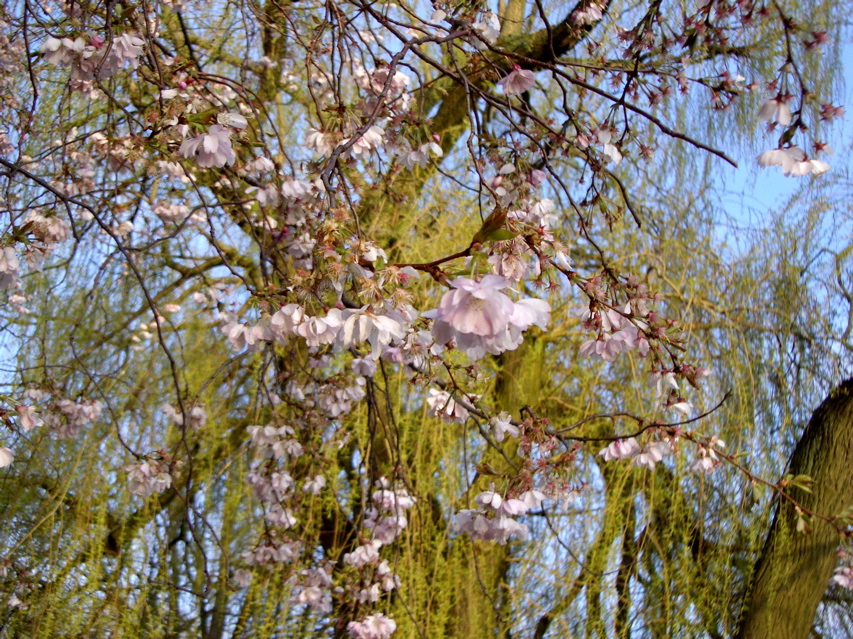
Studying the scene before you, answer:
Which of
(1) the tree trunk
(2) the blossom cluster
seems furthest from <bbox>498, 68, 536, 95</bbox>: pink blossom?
(1) the tree trunk

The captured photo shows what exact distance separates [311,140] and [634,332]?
572mm

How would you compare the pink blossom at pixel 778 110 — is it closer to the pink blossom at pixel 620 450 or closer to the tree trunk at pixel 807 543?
the pink blossom at pixel 620 450

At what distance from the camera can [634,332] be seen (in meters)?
0.90

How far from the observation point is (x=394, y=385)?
2078 mm

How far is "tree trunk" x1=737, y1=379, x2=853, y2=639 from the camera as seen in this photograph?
1946 mm

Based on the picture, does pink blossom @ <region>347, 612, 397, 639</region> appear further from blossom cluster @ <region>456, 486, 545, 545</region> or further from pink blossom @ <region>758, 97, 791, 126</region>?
pink blossom @ <region>758, 97, 791, 126</region>

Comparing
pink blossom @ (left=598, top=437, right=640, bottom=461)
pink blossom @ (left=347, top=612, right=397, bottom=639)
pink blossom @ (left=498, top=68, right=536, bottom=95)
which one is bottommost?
pink blossom @ (left=347, top=612, right=397, bottom=639)

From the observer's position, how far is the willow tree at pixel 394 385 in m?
1.36

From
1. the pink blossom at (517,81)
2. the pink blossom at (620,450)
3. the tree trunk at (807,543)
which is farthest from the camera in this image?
the tree trunk at (807,543)

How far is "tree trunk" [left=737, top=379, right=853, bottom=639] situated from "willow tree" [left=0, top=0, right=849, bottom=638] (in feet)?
0.14

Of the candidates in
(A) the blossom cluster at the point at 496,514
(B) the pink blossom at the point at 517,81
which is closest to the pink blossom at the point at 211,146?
(B) the pink blossom at the point at 517,81

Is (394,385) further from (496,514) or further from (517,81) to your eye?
(517,81)

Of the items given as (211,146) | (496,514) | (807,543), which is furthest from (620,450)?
(807,543)

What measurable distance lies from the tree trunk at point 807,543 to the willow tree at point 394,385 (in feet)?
0.14
